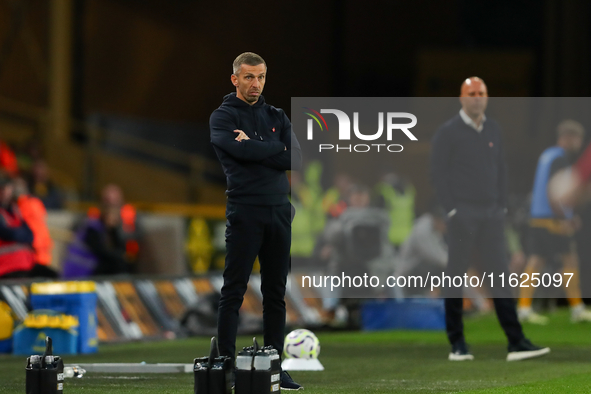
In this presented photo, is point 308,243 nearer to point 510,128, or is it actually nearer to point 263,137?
point 510,128

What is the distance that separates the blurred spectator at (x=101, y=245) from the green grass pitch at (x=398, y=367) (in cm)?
285

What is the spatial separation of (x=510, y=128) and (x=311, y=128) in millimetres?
4244

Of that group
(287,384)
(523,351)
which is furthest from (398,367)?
(287,384)

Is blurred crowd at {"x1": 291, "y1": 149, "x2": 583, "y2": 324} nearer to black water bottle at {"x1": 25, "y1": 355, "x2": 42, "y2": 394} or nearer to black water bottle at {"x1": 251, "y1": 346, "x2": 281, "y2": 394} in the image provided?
black water bottle at {"x1": 251, "y1": 346, "x2": 281, "y2": 394}

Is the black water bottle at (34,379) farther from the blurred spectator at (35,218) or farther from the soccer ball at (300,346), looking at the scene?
the blurred spectator at (35,218)

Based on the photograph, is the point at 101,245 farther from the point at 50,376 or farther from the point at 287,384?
the point at 50,376

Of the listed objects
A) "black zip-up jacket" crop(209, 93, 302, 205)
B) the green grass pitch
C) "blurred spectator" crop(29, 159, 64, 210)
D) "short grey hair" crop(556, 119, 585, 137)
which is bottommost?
the green grass pitch

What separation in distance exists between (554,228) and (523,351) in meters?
5.09

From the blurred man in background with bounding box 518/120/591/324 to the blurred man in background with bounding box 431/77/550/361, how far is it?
2572mm

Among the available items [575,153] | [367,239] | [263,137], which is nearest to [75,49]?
[367,239]

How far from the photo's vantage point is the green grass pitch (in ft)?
22.7

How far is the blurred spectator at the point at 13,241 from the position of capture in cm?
1246

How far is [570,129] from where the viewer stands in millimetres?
12797

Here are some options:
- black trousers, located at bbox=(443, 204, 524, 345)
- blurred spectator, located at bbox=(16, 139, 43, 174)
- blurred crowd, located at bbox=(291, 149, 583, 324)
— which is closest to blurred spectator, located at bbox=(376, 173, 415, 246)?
blurred crowd, located at bbox=(291, 149, 583, 324)
